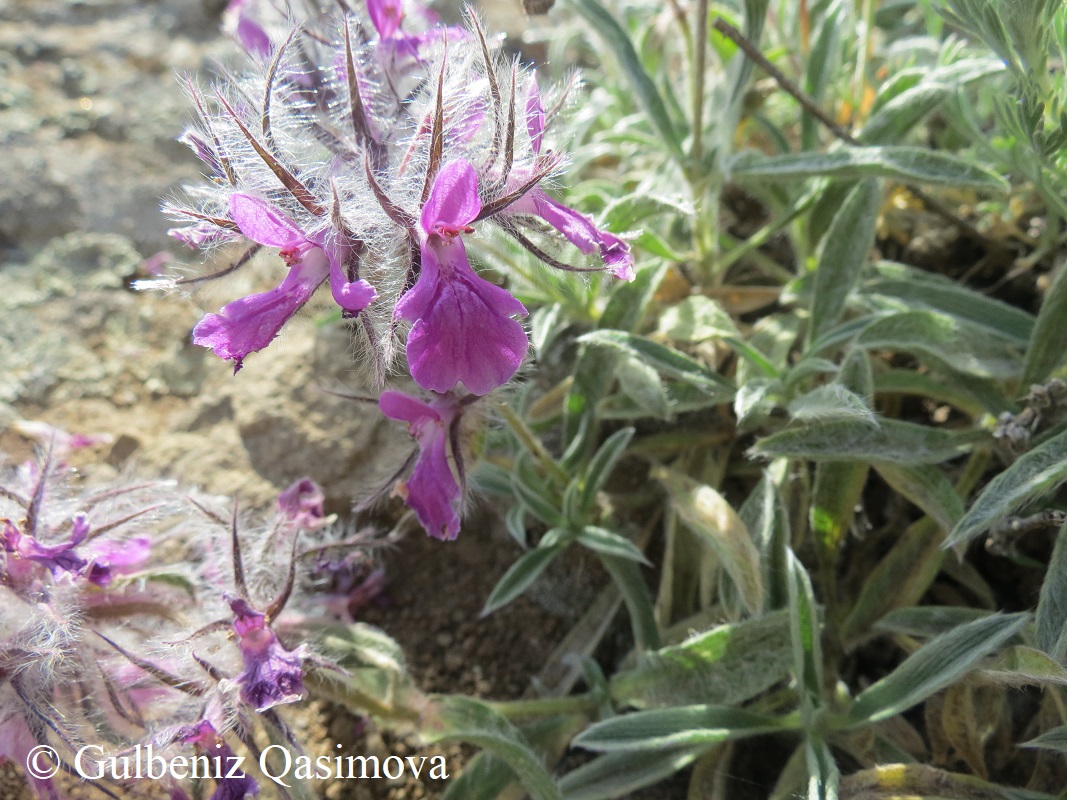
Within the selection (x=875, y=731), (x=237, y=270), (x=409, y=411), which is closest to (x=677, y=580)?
(x=875, y=731)

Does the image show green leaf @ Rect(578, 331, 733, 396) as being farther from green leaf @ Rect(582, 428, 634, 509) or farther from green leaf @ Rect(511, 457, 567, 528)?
green leaf @ Rect(511, 457, 567, 528)

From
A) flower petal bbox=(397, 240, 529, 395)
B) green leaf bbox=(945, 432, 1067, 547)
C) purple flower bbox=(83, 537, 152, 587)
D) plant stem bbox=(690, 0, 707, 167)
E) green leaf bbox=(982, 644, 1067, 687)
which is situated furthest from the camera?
plant stem bbox=(690, 0, 707, 167)

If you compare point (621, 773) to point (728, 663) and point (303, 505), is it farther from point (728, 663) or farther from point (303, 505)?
point (303, 505)

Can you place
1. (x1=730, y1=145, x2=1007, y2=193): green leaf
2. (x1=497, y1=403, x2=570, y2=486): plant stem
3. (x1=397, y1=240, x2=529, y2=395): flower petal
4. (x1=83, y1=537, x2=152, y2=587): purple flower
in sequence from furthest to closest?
1. (x1=730, y1=145, x2=1007, y2=193): green leaf
2. (x1=497, y1=403, x2=570, y2=486): plant stem
3. (x1=83, y1=537, x2=152, y2=587): purple flower
4. (x1=397, y1=240, x2=529, y2=395): flower petal

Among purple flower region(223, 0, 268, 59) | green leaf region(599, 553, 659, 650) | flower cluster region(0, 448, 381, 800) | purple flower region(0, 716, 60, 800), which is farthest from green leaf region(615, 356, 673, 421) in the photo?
purple flower region(0, 716, 60, 800)

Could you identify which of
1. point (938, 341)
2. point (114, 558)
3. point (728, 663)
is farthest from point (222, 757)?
point (938, 341)

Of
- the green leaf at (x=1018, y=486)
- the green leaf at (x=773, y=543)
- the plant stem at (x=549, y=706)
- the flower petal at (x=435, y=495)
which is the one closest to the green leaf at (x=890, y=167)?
the green leaf at (x=1018, y=486)
